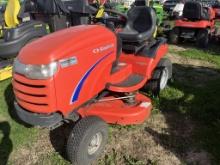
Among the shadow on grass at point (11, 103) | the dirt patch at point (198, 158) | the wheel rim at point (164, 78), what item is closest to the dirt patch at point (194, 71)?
the wheel rim at point (164, 78)

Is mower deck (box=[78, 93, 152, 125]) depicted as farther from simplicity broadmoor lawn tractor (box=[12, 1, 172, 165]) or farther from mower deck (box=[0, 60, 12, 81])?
mower deck (box=[0, 60, 12, 81])

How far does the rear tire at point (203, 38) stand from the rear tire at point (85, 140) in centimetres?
592

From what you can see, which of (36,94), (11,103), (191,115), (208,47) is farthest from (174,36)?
(36,94)

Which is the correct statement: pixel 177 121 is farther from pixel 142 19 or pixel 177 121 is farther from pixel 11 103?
pixel 11 103

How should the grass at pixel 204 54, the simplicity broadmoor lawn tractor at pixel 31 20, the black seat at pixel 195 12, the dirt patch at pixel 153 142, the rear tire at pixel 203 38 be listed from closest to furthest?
the dirt patch at pixel 153 142 → the simplicity broadmoor lawn tractor at pixel 31 20 → the grass at pixel 204 54 → the rear tire at pixel 203 38 → the black seat at pixel 195 12

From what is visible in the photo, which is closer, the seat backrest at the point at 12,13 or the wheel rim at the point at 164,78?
the wheel rim at the point at 164,78

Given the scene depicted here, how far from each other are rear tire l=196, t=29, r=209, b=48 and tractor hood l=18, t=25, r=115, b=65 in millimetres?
5566

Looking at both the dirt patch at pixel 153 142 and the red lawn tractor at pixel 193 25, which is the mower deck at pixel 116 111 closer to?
the dirt patch at pixel 153 142

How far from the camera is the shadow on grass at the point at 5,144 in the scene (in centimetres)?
329

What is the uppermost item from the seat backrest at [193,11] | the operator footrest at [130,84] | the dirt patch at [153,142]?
the seat backrest at [193,11]

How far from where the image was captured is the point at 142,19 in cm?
464

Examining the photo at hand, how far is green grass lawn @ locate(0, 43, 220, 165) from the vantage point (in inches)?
130

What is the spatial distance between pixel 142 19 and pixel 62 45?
2.07m

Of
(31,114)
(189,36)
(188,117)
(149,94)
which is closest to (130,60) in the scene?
(149,94)
